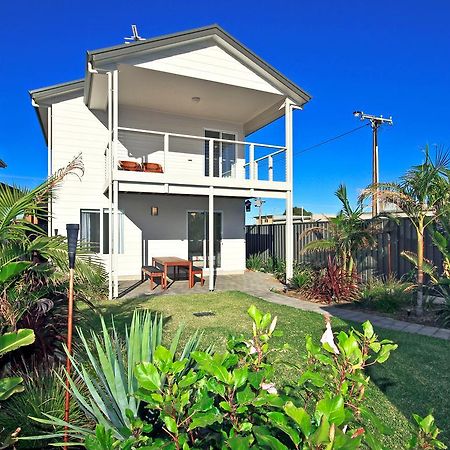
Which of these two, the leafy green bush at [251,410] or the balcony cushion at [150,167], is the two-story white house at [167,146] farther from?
the leafy green bush at [251,410]

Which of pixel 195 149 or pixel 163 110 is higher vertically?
pixel 163 110

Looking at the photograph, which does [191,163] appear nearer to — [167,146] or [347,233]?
[167,146]

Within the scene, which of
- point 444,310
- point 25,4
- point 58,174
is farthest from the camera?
point 25,4

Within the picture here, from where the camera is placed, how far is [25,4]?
11.4 meters

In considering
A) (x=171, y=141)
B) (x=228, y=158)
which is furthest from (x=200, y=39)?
(x=228, y=158)

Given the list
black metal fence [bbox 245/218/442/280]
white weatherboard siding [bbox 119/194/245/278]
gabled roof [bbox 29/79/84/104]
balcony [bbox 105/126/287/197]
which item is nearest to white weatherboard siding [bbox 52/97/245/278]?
white weatherboard siding [bbox 119/194/245/278]

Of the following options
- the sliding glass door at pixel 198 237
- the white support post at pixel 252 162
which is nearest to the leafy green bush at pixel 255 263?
the sliding glass door at pixel 198 237

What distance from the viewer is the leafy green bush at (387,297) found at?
25.7 ft

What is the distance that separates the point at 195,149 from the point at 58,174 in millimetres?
10384

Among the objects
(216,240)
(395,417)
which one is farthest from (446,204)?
(216,240)

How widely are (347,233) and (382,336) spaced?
158 inches

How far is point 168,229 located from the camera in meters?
13.2

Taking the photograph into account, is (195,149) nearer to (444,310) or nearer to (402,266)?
(402,266)

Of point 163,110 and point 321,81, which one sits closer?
point 163,110
